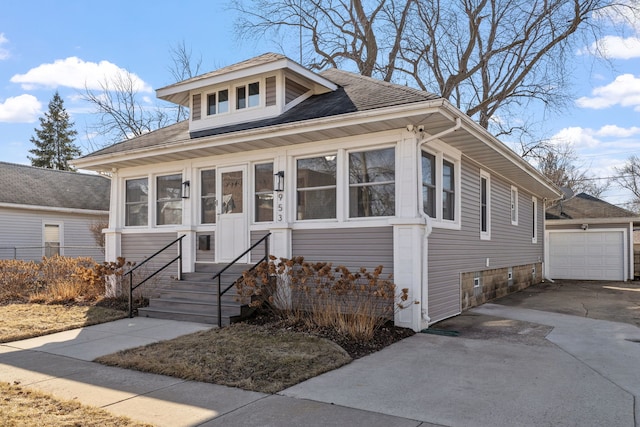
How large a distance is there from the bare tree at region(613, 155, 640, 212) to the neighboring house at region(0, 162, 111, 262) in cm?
3788

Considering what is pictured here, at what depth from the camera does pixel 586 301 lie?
11.1 metres

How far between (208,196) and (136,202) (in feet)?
7.37

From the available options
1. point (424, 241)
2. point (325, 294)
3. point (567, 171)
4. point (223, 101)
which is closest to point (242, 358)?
point (325, 294)

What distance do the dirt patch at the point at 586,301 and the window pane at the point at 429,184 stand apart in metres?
3.71

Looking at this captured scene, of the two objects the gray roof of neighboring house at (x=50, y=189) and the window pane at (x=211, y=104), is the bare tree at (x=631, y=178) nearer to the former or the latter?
the gray roof of neighboring house at (x=50, y=189)

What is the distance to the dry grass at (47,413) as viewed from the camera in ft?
12.3

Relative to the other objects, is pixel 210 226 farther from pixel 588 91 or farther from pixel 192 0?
pixel 588 91

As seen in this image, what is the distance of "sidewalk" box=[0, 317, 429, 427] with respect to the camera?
12.7ft

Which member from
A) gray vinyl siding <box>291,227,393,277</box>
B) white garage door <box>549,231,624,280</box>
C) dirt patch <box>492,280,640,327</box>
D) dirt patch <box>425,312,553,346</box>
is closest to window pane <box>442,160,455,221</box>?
gray vinyl siding <box>291,227,393,277</box>

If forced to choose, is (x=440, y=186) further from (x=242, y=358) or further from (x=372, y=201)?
(x=242, y=358)

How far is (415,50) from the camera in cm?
2134

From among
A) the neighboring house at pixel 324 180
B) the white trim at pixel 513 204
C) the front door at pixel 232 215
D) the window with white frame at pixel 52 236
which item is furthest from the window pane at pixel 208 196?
the window with white frame at pixel 52 236

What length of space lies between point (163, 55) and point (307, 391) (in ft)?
77.4

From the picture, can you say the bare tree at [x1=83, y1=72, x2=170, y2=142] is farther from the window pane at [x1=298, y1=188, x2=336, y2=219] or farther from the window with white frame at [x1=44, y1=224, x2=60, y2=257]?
the window pane at [x1=298, y1=188, x2=336, y2=219]
